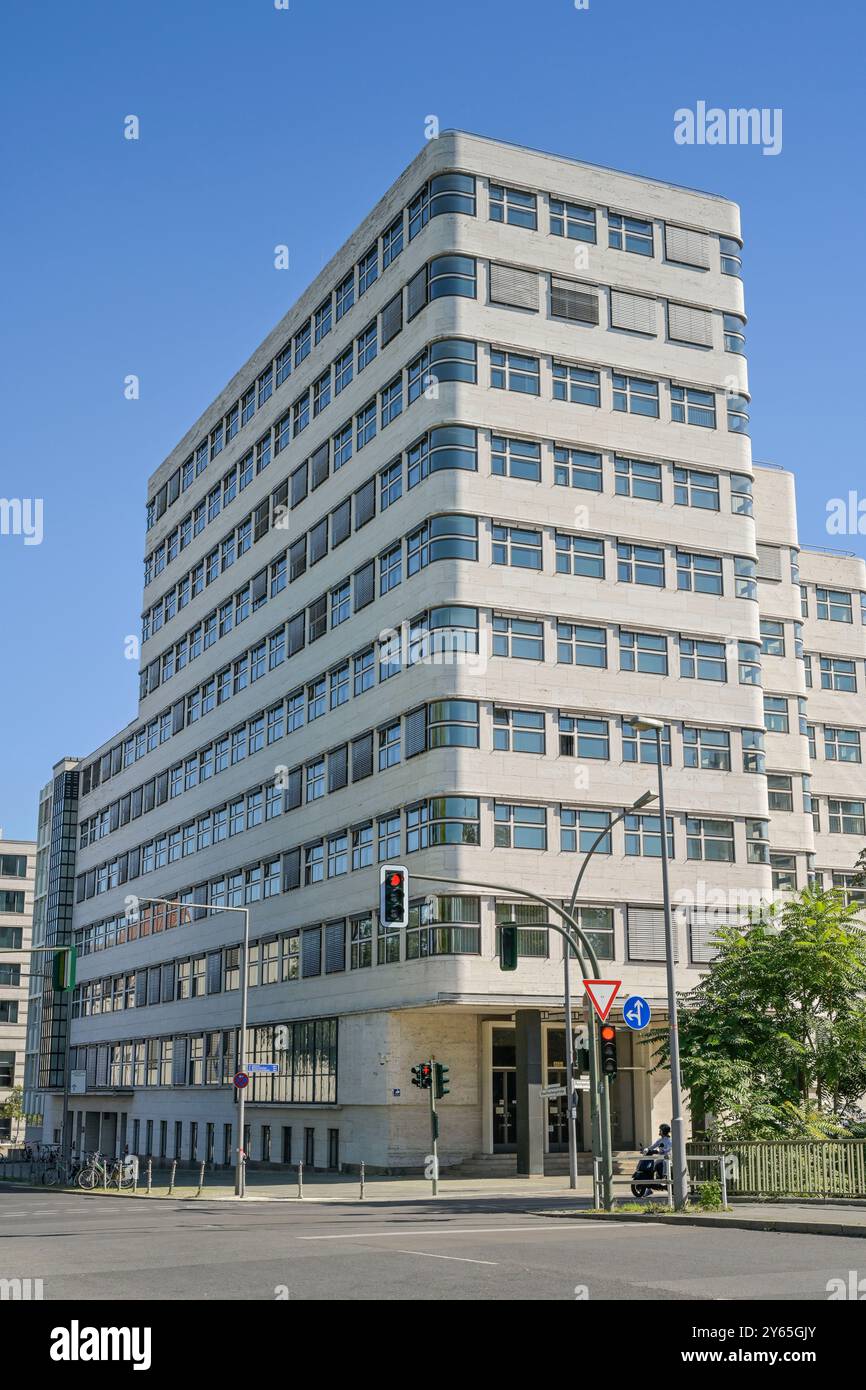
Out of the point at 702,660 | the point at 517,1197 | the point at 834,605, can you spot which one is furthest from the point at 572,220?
the point at 517,1197

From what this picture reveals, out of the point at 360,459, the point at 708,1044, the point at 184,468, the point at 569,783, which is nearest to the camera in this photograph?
the point at 708,1044

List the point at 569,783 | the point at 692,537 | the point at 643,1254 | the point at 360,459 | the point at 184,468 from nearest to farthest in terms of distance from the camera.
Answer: the point at 643,1254
the point at 569,783
the point at 692,537
the point at 360,459
the point at 184,468

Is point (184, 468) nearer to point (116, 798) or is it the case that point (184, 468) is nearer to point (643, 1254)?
point (116, 798)

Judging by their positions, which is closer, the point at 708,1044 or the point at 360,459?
the point at 708,1044

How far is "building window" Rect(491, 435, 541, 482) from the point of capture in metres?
46.3

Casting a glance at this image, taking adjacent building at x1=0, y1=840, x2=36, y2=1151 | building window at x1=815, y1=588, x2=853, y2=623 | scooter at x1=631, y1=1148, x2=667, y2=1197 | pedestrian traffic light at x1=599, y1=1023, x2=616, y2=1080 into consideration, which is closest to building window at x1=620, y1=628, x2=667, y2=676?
scooter at x1=631, y1=1148, x2=667, y2=1197

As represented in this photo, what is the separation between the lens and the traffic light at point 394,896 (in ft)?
84.4

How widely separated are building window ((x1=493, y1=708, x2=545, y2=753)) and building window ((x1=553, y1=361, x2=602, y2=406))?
10.5 m

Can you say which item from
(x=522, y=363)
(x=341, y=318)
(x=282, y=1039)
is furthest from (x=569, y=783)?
(x=341, y=318)

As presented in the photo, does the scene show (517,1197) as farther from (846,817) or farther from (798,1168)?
(846,817)

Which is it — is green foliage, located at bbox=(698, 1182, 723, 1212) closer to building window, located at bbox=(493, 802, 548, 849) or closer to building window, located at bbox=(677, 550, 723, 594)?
building window, located at bbox=(493, 802, 548, 849)

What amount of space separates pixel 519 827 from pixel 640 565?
386 inches

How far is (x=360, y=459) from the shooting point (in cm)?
5241

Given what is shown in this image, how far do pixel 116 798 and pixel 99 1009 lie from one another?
461 inches
